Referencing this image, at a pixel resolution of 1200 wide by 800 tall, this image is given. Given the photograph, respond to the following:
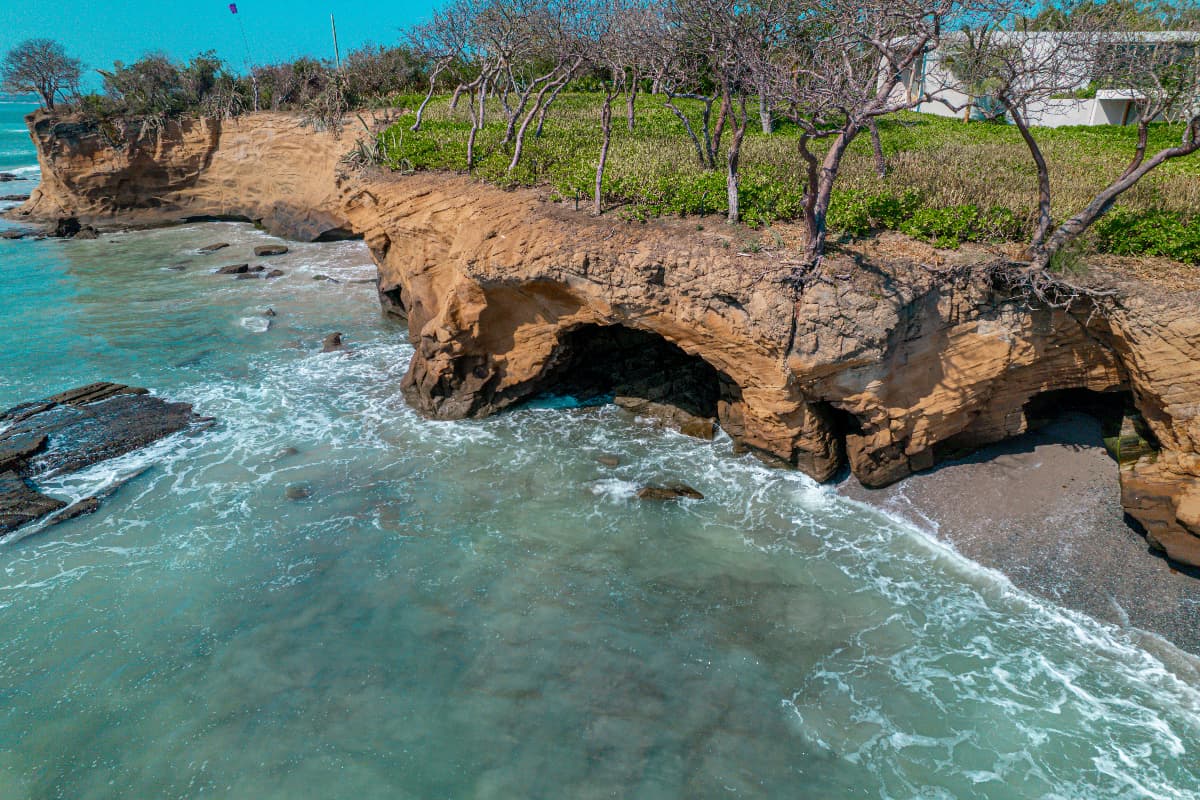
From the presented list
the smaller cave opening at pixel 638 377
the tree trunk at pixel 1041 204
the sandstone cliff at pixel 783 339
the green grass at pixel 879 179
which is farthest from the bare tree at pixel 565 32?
the tree trunk at pixel 1041 204

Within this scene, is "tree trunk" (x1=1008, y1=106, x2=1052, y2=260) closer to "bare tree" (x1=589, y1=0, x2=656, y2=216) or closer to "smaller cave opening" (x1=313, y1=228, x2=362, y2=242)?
"bare tree" (x1=589, y1=0, x2=656, y2=216)

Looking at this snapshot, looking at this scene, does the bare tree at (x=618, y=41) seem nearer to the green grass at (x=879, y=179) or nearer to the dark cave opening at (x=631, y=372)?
the green grass at (x=879, y=179)

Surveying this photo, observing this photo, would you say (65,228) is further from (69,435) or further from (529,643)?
(529,643)

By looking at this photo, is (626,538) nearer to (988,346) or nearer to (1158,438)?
(988,346)

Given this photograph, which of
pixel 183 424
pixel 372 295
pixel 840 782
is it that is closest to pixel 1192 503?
pixel 840 782

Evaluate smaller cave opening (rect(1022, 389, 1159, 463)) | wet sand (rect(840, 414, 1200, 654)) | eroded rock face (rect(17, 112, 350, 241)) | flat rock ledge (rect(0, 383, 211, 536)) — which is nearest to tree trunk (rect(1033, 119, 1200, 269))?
smaller cave opening (rect(1022, 389, 1159, 463))

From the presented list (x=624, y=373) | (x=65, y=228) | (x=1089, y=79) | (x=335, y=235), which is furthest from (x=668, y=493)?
(x=65, y=228)
